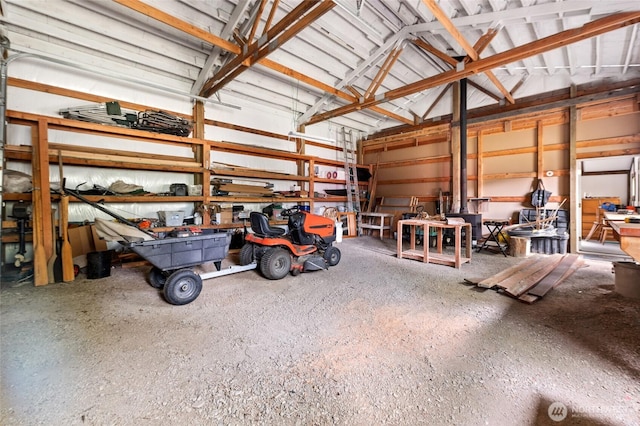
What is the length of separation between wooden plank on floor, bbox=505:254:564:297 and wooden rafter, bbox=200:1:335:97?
3948 millimetres

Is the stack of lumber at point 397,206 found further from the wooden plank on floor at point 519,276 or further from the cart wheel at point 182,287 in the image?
the cart wheel at point 182,287

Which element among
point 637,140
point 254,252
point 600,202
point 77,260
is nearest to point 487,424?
point 254,252

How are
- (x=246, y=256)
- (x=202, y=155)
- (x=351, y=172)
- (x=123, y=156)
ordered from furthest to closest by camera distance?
(x=351, y=172) < (x=202, y=155) < (x=123, y=156) < (x=246, y=256)

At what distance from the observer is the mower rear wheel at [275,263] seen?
3.42 m

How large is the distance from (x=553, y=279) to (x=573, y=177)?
10.6 feet

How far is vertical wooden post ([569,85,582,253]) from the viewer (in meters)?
5.21

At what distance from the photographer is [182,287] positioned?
273cm

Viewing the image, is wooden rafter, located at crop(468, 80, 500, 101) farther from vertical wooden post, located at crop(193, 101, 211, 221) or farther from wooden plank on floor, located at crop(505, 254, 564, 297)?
vertical wooden post, located at crop(193, 101, 211, 221)

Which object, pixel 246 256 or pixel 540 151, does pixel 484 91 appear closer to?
pixel 540 151

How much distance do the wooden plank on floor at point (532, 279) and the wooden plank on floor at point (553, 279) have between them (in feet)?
0.15

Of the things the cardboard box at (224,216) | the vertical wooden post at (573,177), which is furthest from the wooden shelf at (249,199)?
the vertical wooden post at (573,177)

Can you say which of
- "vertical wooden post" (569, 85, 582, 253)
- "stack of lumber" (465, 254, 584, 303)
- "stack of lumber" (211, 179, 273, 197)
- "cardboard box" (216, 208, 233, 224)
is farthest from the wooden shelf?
"vertical wooden post" (569, 85, 582, 253)

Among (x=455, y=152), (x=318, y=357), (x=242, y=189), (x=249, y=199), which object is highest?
(x=455, y=152)

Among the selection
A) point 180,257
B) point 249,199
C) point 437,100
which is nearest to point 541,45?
point 437,100
